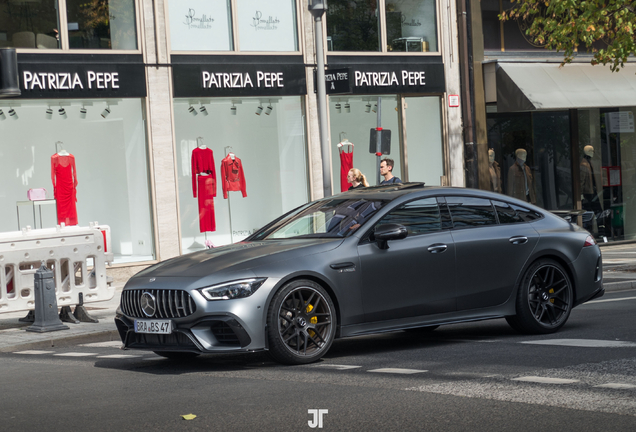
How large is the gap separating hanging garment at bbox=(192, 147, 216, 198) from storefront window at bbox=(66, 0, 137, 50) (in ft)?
7.65

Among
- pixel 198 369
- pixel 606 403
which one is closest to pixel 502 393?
pixel 606 403

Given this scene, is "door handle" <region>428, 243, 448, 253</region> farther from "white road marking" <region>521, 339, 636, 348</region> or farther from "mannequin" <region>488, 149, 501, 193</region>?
"mannequin" <region>488, 149, 501, 193</region>

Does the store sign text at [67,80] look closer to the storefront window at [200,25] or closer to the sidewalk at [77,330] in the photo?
the storefront window at [200,25]

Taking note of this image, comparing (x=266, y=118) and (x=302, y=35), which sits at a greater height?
(x=302, y=35)

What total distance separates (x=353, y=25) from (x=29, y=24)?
→ 6711mm

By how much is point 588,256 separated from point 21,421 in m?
5.87

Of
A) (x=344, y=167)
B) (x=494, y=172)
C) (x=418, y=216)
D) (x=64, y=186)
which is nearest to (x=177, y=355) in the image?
(x=418, y=216)

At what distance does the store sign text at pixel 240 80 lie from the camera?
17.7 m

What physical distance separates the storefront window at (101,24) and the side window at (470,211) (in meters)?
9.87

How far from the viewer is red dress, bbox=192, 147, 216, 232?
18.0m

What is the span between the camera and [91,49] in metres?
16.6

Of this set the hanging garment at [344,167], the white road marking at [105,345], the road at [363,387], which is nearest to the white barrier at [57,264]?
the white road marking at [105,345]

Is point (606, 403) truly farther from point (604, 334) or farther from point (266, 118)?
point (266, 118)

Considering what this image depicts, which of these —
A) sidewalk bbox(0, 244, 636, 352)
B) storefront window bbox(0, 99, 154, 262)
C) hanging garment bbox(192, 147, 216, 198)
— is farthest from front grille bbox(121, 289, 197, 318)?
hanging garment bbox(192, 147, 216, 198)
